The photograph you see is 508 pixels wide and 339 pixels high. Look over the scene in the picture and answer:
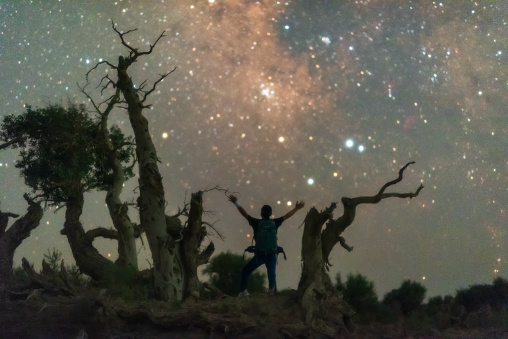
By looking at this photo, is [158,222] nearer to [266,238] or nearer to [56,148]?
[266,238]

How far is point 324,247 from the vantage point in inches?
467

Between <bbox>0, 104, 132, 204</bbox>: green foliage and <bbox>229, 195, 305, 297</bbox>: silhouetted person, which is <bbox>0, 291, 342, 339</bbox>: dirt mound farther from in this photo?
<bbox>0, 104, 132, 204</bbox>: green foliage

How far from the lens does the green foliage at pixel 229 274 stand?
1803 centimetres

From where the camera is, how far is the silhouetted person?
36.9 feet

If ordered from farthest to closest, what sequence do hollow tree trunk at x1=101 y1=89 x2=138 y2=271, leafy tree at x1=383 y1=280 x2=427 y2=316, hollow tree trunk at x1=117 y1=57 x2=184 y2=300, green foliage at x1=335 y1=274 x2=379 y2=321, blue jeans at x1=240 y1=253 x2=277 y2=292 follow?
leafy tree at x1=383 y1=280 x2=427 y2=316
hollow tree trunk at x1=101 y1=89 x2=138 y2=271
green foliage at x1=335 y1=274 x2=379 y2=321
hollow tree trunk at x1=117 y1=57 x2=184 y2=300
blue jeans at x1=240 y1=253 x2=277 y2=292

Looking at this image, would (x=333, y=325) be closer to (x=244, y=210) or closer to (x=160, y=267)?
(x=244, y=210)

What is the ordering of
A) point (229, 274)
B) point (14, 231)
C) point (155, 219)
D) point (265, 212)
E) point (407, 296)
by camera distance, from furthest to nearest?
point (229, 274)
point (407, 296)
point (14, 231)
point (155, 219)
point (265, 212)

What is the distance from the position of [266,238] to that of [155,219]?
3913 mm

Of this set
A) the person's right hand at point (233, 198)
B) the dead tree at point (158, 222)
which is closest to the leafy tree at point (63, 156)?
the dead tree at point (158, 222)

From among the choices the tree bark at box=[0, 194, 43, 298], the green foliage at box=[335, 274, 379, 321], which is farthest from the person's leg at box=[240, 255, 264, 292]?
the tree bark at box=[0, 194, 43, 298]

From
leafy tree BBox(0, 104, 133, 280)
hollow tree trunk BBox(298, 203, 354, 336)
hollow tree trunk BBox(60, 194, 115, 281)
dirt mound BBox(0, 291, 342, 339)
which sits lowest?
dirt mound BBox(0, 291, 342, 339)

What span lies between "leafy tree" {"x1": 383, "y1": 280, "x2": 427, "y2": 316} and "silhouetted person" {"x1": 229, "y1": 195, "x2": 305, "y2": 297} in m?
7.43

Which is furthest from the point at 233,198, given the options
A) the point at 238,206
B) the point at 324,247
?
the point at 324,247

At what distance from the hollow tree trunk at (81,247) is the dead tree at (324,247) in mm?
7963
